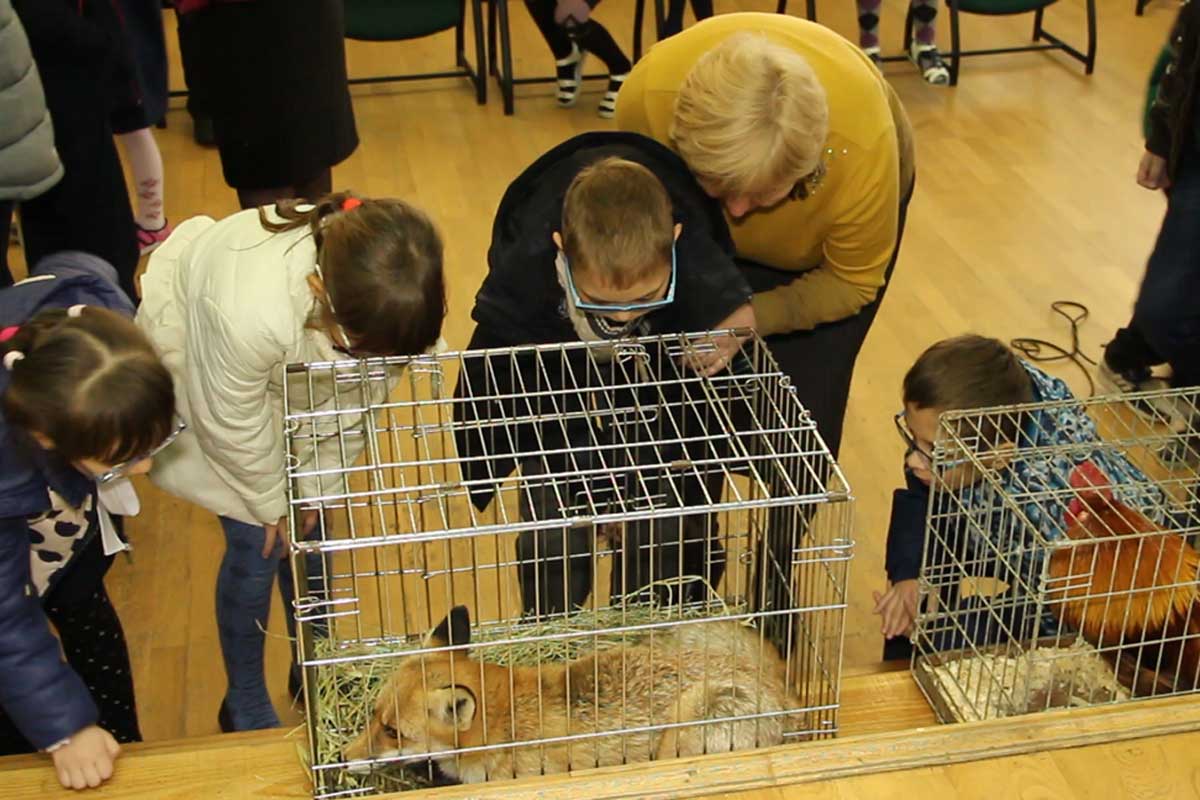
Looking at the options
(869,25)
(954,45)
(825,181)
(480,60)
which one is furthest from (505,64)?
(825,181)

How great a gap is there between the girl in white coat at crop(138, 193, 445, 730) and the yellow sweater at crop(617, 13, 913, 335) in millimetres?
576

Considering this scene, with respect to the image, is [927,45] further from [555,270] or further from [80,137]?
[555,270]

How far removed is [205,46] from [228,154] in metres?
0.26

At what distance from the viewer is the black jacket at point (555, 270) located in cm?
210

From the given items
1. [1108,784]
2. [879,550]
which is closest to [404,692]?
[1108,784]

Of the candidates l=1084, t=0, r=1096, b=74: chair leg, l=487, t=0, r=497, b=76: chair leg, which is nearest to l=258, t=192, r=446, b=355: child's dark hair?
l=487, t=0, r=497, b=76: chair leg

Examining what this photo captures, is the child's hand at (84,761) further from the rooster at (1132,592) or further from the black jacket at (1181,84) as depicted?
the black jacket at (1181,84)

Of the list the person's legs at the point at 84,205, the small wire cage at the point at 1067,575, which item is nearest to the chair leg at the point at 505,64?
the person's legs at the point at 84,205

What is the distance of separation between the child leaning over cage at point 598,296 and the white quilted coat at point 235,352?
0.82ft

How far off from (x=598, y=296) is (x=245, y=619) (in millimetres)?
882

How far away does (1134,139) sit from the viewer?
5.15 meters

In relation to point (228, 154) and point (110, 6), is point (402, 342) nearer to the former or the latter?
point (228, 154)

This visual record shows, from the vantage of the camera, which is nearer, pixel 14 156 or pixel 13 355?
pixel 13 355

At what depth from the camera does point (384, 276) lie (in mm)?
1894
